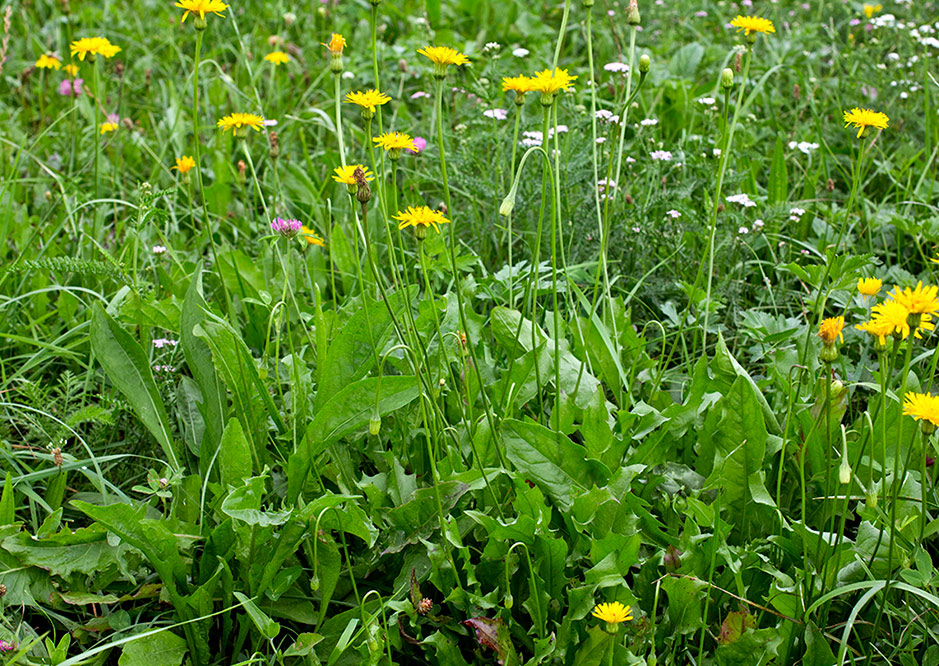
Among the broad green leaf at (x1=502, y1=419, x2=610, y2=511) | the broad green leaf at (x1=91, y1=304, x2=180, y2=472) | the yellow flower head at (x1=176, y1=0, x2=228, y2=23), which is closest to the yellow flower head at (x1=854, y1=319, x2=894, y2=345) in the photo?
the broad green leaf at (x1=502, y1=419, x2=610, y2=511)

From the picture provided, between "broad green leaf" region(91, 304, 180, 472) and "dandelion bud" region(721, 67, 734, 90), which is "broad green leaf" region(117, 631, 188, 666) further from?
"dandelion bud" region(721, 67, 734, 90)

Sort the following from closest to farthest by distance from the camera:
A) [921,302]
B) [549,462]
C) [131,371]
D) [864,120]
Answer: [921,302] → [864,120] → [549,462] → [131,371]

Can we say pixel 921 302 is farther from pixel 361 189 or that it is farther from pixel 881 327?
pixel 361 189

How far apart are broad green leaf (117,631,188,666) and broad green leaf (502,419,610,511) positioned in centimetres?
57

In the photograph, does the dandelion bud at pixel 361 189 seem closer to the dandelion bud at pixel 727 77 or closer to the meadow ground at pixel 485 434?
the meadow ground at pixel 485 434

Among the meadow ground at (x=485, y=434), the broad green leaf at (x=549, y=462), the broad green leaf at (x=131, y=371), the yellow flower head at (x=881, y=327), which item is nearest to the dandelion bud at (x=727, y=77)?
the meadow ground at (x=485, y=434)

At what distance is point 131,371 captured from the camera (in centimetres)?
162

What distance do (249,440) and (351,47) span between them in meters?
2.58

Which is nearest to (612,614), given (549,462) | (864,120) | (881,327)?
(549,462)

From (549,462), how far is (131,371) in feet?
2.53

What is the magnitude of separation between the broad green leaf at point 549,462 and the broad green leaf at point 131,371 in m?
0.62

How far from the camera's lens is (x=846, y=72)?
3385 millimetres

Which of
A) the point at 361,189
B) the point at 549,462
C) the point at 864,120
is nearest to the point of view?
the point at 361,189

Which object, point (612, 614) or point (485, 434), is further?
point (485, 434)
